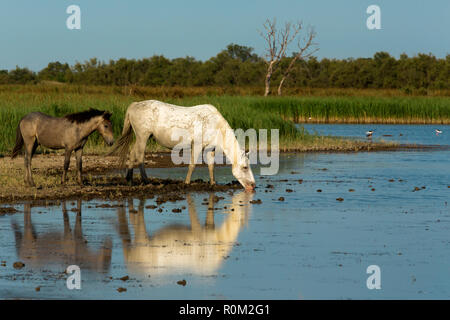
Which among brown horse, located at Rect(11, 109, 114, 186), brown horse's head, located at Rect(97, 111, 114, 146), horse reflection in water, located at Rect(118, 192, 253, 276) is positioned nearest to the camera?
horse reflection in water, located at Rect(118, 192, 253, 276)

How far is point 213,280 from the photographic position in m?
7.69

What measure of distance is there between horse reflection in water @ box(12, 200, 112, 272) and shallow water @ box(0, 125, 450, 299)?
0.04 feet

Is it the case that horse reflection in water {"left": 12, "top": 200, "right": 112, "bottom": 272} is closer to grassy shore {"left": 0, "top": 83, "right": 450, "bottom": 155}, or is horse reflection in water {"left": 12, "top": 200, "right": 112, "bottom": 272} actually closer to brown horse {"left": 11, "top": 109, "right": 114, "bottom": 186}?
brown horse {"left": 11, "top": 109, "right": 114, "bottom": 186}

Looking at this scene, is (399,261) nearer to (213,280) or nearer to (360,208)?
(213,280)

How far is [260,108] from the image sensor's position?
122 feet

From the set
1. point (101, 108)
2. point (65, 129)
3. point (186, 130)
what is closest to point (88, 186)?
point (65, 129)

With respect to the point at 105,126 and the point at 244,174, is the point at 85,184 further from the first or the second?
the point at 244,174

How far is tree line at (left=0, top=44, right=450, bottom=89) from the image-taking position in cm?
8075

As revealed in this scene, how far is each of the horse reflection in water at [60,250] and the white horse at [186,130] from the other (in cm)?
486

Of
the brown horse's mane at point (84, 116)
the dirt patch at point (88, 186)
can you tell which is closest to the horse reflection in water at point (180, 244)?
the dirt patch at point (88, 186)

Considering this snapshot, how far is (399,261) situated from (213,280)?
2.30 metres

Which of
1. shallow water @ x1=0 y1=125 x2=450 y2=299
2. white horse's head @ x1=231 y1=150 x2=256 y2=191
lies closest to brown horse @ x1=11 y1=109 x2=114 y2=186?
shallow water @ x1=0 y1=125 x2=450 y2=299
